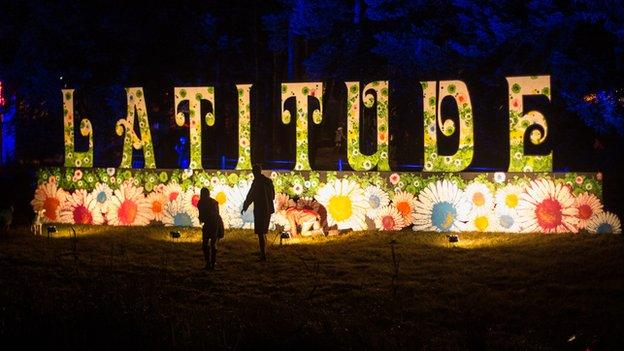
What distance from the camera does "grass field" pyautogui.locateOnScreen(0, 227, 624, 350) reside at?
629 centimetres

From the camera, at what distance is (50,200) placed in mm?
16828

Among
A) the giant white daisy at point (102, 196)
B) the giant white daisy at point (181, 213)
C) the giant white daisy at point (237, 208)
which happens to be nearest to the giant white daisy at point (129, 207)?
the giant white daisy at point (102, 196)

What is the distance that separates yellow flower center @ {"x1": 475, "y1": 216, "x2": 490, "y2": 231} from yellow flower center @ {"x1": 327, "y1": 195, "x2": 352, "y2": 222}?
297 cm

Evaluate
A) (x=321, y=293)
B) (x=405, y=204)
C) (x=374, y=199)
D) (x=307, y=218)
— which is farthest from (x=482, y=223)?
(x=321, y=293)

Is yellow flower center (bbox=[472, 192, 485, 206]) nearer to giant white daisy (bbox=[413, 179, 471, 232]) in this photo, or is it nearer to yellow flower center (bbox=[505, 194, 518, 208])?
giant white daisy (bbox=[413, 179, 471, 232])

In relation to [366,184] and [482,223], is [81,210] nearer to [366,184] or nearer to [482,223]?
[366,184]

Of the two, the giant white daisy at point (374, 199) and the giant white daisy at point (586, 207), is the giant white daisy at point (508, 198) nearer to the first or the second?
the giant white daisy at point (586, 207)

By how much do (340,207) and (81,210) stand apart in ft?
23.4

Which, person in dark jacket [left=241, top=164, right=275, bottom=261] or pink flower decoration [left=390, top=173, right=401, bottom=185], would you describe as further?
pink flower decoration [left=390, top=173, right=401, bottom=185]

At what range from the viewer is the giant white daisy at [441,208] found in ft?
46.9

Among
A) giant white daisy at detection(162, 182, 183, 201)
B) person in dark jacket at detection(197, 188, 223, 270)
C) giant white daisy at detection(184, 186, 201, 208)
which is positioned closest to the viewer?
person in dark jacket at detection(197, 188, 223, 270)

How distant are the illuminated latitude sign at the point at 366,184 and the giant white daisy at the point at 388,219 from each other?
0.08 feet

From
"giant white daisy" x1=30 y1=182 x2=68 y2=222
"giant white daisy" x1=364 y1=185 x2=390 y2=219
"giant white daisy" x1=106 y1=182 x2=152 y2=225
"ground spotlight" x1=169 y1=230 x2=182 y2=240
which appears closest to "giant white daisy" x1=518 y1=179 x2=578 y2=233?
"giant white daisy" x1=364 y1=185 x2=390 y2=219

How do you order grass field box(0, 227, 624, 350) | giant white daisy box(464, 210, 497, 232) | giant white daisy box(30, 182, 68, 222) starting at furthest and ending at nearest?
giant white daisy box(30, 182, 68, 222)
giant white daisy box(464, 210, 497, 232)
grass field box(0, 227, 624, 350)
